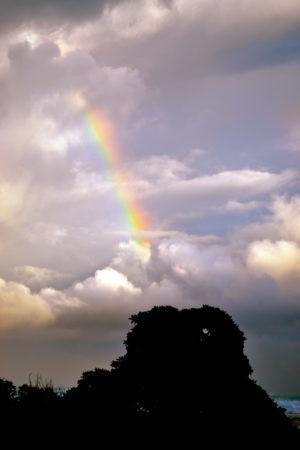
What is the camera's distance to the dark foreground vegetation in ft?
139

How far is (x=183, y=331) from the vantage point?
47750 mm

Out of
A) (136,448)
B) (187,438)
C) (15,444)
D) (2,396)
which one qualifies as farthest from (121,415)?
(2,396)

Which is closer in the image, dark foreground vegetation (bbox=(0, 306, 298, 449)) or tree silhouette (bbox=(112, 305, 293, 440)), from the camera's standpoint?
dark foreground vegetation (bbox=(0, 306, 298, 449))

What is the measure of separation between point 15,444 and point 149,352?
46.5 feet

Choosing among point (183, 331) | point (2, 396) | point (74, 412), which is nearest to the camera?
point (74, 412)

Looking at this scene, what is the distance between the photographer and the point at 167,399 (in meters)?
44.9

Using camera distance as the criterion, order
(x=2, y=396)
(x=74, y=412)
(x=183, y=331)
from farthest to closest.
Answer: (x=2, y=396) < (x=183, y=331) < (x=74, y=412)

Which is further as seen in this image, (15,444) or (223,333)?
(223,333)

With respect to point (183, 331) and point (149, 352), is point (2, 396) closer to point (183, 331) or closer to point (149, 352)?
point (149, 352)

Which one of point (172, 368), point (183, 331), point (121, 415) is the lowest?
point (121, 415)

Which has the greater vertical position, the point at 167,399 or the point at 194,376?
the point at 194,376

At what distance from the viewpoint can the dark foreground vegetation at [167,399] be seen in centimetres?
4238

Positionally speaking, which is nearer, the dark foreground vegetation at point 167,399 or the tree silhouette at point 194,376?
the dark foreground vegetation at point 167,399

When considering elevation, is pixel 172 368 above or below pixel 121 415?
above
